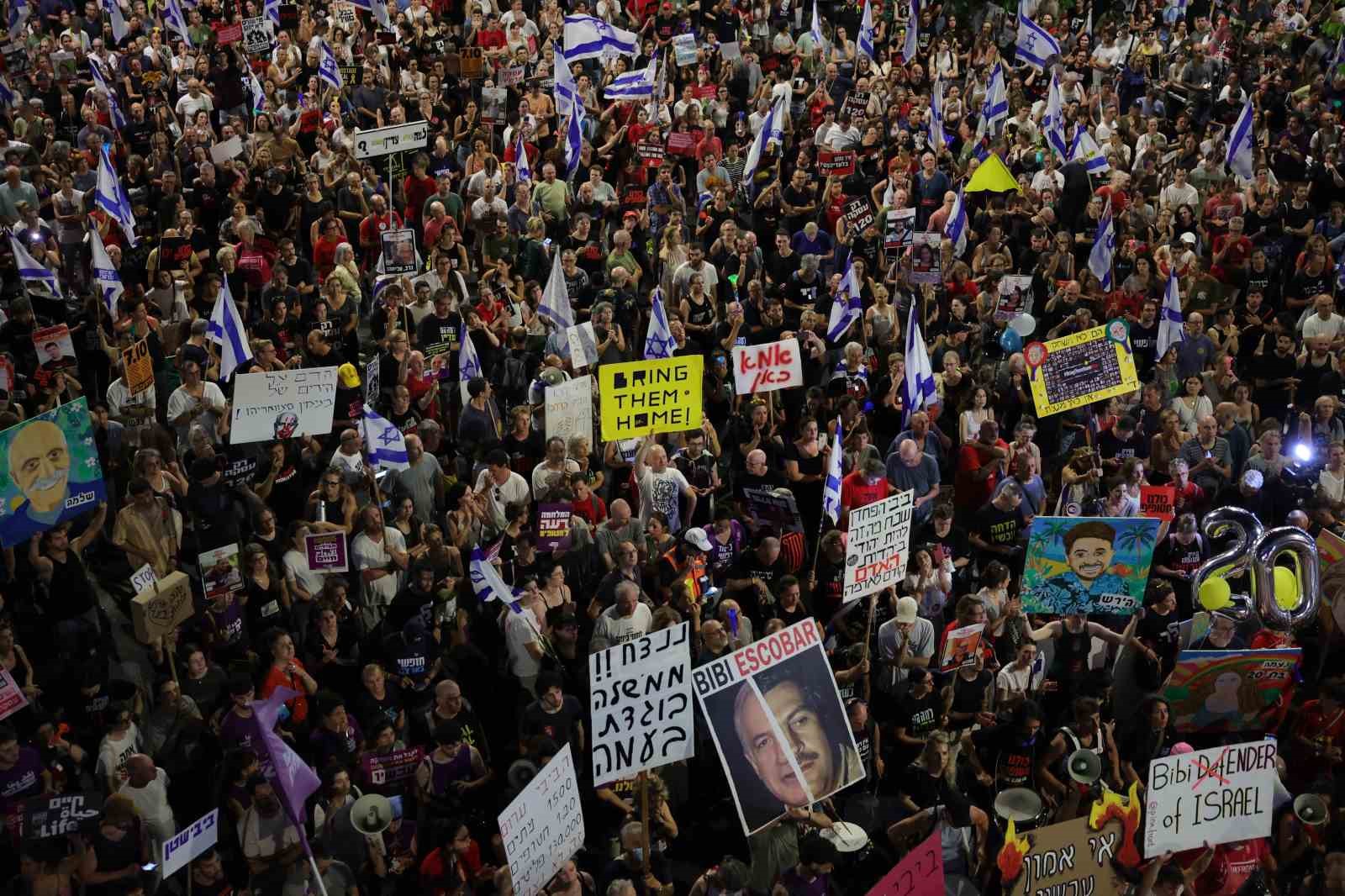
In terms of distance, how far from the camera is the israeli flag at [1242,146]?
17.7 m

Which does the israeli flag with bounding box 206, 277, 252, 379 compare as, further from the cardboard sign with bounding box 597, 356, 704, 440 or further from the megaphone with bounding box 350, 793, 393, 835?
the megaphone with bounding box 350, 793, 393, 835

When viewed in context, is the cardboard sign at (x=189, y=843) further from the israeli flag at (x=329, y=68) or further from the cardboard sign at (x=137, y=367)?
the israeli flag at (x=329, y=68)

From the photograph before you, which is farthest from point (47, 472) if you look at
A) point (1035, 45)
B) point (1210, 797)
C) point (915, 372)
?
point (1035, 45)

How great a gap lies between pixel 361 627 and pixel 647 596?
1925 millimetres

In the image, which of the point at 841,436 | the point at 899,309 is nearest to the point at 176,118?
the point at 899,309

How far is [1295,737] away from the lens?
10.2m

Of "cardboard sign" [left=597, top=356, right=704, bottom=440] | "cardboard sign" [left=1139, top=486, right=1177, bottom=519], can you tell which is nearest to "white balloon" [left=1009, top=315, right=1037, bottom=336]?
"cardboard sign" [left=1139, top=486, right=1177, bottom=519]

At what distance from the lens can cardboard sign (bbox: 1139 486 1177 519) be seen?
11766mm

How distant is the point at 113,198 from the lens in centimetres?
1495

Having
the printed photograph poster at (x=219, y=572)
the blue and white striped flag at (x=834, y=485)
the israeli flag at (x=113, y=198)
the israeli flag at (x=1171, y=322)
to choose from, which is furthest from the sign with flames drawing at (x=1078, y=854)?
the israeli flag at (x=113, y=198)

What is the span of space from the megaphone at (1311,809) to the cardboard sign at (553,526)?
16.2 feet

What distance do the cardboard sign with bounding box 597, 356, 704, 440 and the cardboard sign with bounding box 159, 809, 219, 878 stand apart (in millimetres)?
4267

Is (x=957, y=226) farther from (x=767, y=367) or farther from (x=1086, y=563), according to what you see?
(x=1086, y=563)

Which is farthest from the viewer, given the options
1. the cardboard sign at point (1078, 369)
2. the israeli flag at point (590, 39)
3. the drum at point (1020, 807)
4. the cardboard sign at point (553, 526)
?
the israeli flag at point (590, 39)
